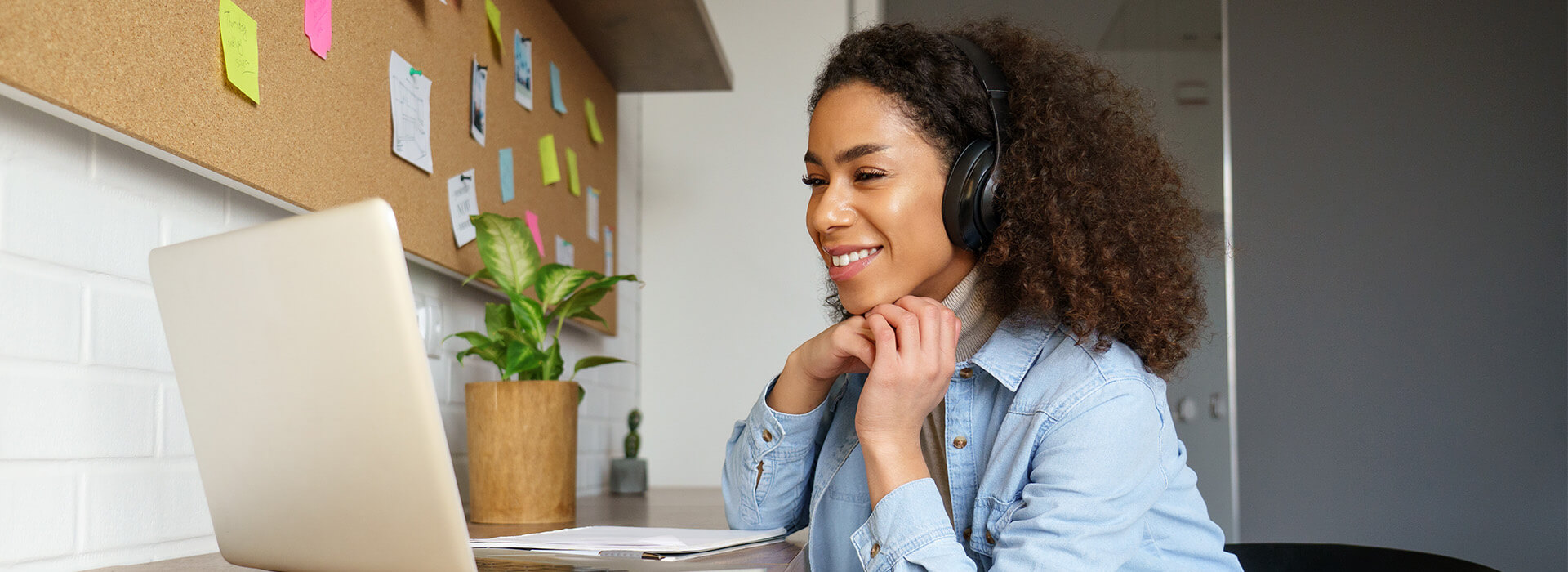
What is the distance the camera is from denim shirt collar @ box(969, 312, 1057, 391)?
989mm

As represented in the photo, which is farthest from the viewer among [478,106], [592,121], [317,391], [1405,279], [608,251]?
[1405,279]

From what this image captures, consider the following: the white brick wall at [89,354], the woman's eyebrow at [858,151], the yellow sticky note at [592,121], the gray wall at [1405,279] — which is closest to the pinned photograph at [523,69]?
the yellow sticky note at [592,121]

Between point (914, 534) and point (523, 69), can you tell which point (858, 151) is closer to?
point (914, 534)

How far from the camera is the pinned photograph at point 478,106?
1.51 m

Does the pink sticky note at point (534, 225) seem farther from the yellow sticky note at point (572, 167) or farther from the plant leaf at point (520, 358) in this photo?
the plant leaf at point (520, 358)

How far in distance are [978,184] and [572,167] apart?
1.18m

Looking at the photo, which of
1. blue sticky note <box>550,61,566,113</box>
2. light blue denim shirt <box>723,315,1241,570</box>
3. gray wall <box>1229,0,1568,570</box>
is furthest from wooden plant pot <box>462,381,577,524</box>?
gray wall <box>1229,0,1568,570</box>

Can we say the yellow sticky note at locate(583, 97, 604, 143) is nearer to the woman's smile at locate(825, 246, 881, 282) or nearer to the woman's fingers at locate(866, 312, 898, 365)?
the woman's smile at locate(825, 246, 881, 282)

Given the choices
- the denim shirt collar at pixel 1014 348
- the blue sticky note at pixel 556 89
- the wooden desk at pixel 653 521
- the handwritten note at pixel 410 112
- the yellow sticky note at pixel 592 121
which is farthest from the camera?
the yellow sticky note at pixel 592 121

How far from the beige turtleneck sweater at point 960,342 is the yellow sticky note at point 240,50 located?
2.31ft

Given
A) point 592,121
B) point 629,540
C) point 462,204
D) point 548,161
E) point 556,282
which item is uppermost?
point 592,121

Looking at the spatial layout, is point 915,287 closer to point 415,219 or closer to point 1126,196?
point 1126,196

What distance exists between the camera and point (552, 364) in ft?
4.56

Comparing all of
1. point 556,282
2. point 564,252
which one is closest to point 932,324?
point 556,282
